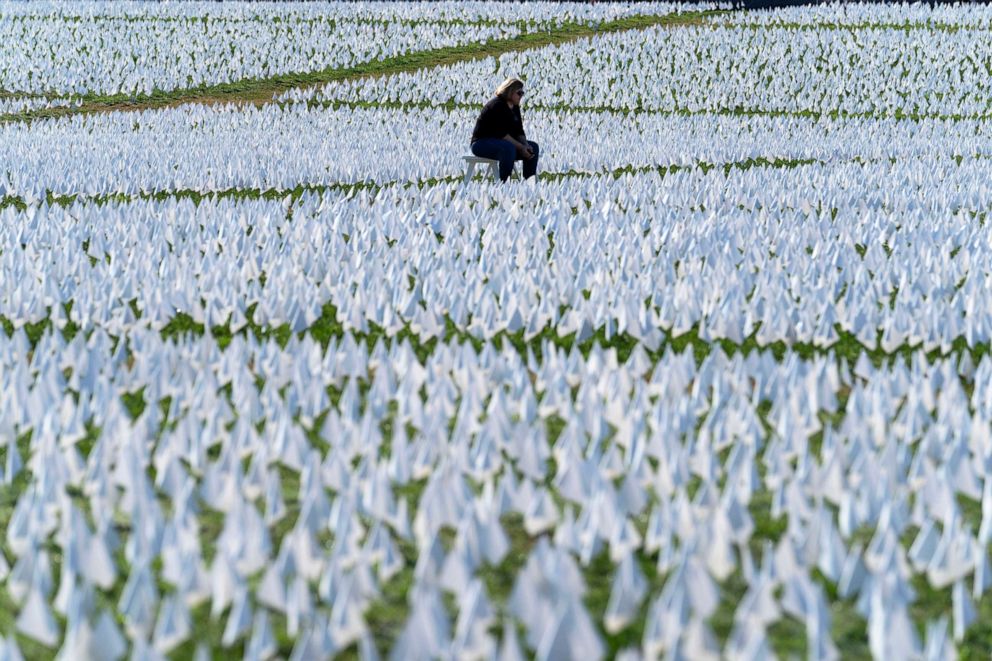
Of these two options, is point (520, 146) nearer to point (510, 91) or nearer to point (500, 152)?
point (500, 152)

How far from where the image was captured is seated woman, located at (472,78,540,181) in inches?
474

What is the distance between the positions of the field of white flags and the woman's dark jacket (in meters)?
0.60

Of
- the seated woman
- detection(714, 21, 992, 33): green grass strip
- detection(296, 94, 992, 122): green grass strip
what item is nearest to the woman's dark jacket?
the seated woman

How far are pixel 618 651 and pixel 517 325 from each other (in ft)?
10.8

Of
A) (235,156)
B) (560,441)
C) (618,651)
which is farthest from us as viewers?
(235,156)

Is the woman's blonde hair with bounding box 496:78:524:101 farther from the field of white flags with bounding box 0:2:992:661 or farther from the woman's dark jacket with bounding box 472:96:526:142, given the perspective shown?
the field of white flags with bounding box 0:2:992:661

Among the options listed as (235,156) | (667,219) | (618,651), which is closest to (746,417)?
(618,651)

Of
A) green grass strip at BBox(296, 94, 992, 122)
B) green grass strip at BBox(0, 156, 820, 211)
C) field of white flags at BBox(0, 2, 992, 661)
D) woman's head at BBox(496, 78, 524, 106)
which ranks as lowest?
field of white flags at BBox(0, 2, 992, 661)

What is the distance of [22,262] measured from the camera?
7.53 m

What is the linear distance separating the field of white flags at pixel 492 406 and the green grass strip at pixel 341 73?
746cm

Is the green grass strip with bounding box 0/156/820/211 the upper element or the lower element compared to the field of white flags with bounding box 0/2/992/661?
upper

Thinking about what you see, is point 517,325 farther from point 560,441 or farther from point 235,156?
point 235,156

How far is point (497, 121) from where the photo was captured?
12039mm

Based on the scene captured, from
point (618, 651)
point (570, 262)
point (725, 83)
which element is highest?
point (725, 83)
